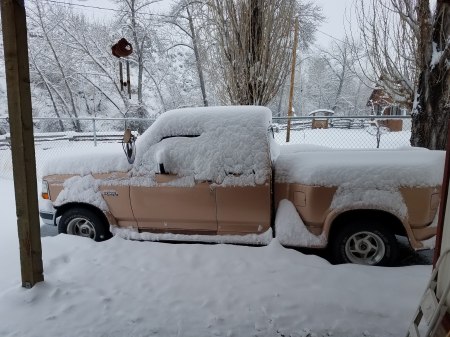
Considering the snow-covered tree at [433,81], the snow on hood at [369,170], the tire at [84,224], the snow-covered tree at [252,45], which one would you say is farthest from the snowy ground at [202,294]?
the snow-covered tree at [252,45]

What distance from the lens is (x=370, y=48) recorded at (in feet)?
29.0

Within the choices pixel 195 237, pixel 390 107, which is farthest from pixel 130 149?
pixel 390 107

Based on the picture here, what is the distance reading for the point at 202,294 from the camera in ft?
10.7

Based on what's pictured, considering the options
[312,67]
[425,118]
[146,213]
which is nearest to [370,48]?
[425,118]

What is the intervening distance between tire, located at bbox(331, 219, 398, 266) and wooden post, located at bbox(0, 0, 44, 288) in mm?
3113

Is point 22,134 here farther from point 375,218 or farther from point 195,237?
point 375,218

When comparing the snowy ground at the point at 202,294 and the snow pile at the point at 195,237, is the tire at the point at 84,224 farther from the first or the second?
the snowy ground at the point at 202,294

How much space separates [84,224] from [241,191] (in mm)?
2232

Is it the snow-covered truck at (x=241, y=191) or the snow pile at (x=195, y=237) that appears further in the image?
the snow pile at (x=195, y=237)

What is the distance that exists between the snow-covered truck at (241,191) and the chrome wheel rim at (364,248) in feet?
0.04

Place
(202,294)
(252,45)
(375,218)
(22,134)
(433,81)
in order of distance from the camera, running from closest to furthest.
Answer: (22,134), (202,294), (375,218), (433,81), (252,45)

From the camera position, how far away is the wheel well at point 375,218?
3829 mm

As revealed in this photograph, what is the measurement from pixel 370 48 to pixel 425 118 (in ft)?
8.61

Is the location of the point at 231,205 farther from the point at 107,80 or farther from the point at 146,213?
the point at 107,80
